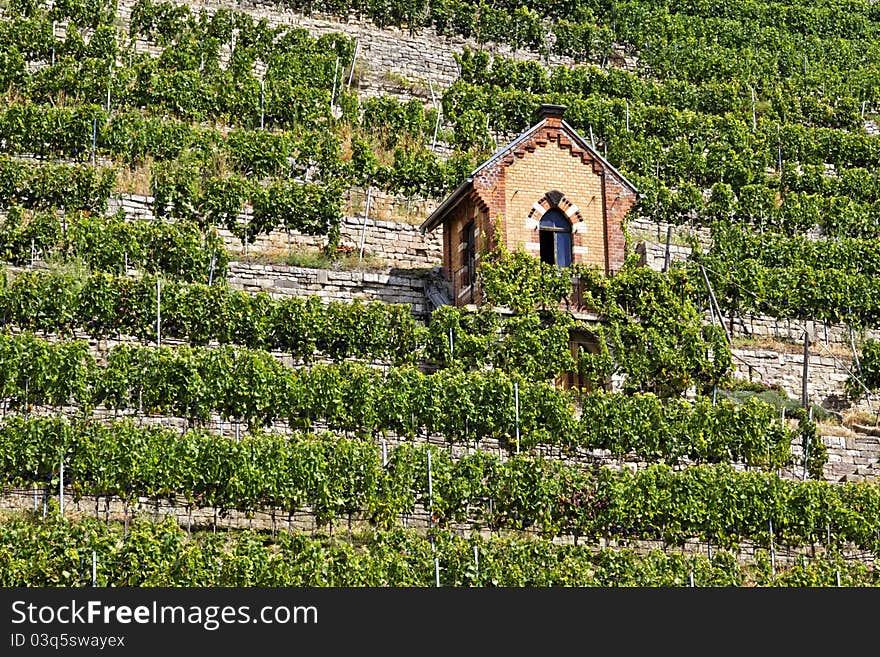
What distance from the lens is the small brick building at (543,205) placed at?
28.2 metres

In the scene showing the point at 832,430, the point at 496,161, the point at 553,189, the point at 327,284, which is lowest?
the point at 832,430

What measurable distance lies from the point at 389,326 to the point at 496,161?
439 centimetres

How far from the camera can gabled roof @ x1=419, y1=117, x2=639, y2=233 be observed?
92.9 feet

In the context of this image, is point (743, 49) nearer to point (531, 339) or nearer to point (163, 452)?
point (531, 339)

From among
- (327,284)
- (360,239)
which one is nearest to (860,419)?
(327,284)

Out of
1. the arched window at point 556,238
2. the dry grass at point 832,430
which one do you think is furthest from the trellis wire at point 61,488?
the dry grass at point 832,430

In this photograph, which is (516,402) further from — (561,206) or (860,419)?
(860,419)

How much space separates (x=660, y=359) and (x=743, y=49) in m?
18.6

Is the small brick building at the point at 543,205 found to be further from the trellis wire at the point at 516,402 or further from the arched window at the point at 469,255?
the trellis wire at the point at 516,402

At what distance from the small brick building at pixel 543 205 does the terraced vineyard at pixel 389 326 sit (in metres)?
0.68

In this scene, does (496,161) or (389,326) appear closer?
(389,326)

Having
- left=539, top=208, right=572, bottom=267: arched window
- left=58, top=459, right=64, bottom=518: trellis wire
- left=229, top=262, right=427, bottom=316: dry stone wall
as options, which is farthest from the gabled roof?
left=58, top=459, right=64, bottom=518: trellis wire

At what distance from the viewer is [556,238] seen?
28516mm

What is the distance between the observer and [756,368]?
28484mm
